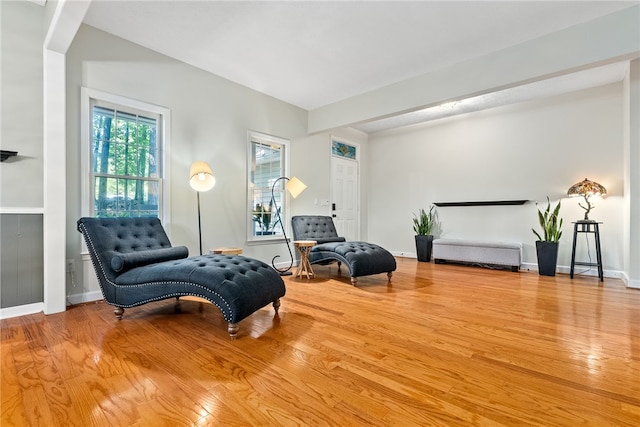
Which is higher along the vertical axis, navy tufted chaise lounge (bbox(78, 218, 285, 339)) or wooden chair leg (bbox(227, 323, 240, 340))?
navy tufted chaise lounge (bbox(78, 218, 285, 339))

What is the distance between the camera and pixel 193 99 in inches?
163

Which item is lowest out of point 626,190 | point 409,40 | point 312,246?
point 312,246

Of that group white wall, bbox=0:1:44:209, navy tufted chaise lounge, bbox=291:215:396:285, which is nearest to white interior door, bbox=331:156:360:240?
navy tufted chaise lounge, bbox=291:215:396:285

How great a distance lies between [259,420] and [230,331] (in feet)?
3.15

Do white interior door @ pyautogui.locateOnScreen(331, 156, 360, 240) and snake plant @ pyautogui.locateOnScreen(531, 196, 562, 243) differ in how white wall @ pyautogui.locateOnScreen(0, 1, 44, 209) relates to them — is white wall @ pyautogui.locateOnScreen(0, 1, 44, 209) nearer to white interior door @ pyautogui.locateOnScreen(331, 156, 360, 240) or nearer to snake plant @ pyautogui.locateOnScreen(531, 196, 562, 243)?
white interior door @ pyautogui.locateOnScreen(331, 156, 360, 240)

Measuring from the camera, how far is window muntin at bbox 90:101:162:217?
3.36 m

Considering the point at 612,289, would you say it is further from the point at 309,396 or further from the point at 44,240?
the point at 44,240

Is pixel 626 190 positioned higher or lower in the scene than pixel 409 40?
lower

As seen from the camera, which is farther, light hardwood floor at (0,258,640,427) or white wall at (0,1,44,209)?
white wall at (0,1,44,209)

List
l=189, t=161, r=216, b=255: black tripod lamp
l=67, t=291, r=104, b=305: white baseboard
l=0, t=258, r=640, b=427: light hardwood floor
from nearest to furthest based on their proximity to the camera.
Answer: l=0, t=258, r=640, b=427: light hardwood floor < l=67, t=291, r=104, b=305: white baseboard < l=189, t=161, r=216, b=255: black tripod lamp

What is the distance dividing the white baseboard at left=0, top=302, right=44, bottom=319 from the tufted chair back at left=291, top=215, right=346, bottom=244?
10.9 feet

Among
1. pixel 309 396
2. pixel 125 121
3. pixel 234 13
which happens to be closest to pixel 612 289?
pixel 309 396

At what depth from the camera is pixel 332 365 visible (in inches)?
73.0

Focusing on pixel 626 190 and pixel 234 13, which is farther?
pixel 626 190
